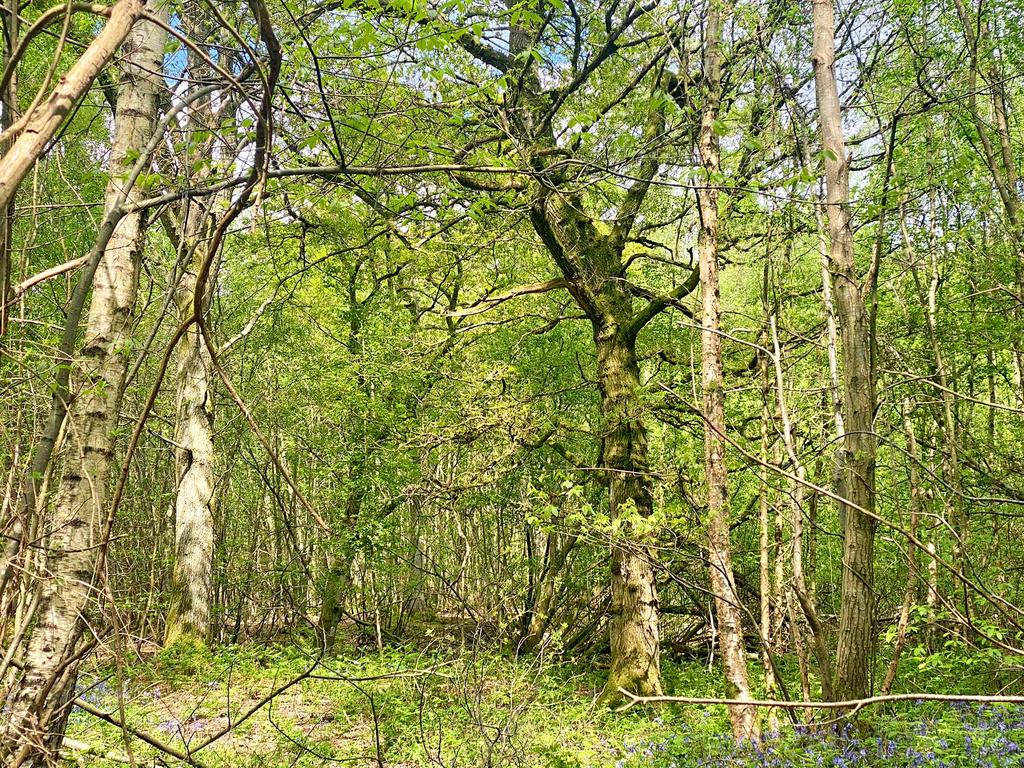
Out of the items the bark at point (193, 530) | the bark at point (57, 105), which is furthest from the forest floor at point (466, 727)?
the bark at point (57, 105)

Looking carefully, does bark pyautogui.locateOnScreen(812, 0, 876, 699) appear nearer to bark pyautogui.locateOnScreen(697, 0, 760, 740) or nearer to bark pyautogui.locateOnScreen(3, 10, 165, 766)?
bark pyautogui.locateOnScreen(697, 0, 760, 740)

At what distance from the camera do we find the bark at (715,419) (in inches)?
167

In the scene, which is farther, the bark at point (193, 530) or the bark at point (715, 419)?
the bark at point (193, 530)

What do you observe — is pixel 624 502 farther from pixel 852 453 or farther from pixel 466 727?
pixel 852 453

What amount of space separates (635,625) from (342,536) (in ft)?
16.0

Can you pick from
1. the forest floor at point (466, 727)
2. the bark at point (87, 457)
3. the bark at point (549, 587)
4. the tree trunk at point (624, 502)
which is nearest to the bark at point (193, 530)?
the forest floor at point (466, 727)

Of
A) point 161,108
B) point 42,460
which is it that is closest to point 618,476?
point 161,108

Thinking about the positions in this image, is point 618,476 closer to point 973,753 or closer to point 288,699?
point 973,753

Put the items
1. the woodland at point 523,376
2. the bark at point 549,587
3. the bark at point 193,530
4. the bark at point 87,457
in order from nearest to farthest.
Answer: the bark at point 87,457
the woodland at point 523,376
the bark at point 193,530
the bark at point 549,587

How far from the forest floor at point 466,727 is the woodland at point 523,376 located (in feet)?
0.20

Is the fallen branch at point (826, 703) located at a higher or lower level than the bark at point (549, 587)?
higher

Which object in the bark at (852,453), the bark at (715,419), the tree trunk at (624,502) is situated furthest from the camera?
the tree trunk at (624,502)

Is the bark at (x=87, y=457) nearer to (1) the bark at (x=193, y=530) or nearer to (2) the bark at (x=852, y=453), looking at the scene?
(2) the bark at (x=852, y=453)

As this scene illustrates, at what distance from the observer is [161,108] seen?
8.79 ft
